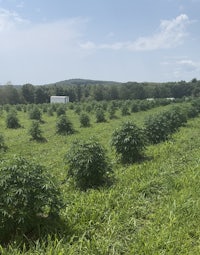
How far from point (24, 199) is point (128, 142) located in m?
5.73

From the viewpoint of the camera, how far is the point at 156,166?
29.4ft

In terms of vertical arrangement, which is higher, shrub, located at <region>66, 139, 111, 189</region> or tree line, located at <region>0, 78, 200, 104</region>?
tree line, located at <region>0, 78, 200, 104</region>

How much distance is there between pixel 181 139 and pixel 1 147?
7.63 metres

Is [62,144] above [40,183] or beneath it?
beneath

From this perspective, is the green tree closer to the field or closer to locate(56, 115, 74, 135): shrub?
locate(56, 115, 74, 135): shrub

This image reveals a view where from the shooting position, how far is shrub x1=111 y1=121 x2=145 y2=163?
32.4 ft

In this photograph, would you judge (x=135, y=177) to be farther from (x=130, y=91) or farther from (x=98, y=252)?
(x=130, y=91)

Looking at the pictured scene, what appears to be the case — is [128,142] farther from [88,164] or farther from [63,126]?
[63,126]

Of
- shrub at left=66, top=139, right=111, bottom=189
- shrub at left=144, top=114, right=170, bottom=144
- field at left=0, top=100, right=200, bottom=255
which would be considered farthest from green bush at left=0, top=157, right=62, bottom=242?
shrub at left=144, top=114, right=170, bottom=144

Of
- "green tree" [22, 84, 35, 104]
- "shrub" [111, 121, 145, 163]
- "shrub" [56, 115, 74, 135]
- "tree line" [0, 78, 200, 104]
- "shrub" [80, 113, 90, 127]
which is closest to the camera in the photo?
"shrub" [111, 121, 145, 163]

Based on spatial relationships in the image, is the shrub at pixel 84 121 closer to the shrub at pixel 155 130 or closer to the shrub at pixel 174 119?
the shrub at pixel 174 119

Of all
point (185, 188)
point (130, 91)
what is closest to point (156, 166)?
point (185, 188)

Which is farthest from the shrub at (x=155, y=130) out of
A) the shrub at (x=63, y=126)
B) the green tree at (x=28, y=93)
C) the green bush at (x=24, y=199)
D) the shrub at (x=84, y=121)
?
the green tree at (x=28, y=93)

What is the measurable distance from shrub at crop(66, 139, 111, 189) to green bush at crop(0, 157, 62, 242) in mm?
2423
